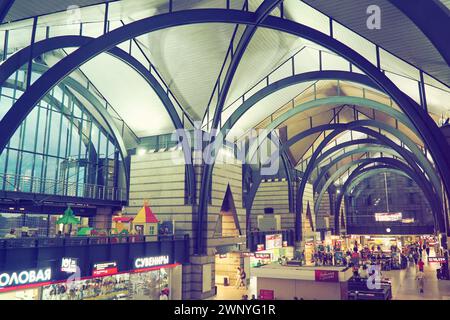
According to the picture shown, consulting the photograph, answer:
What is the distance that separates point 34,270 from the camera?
631 inches

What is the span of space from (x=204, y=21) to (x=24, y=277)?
1464 cm

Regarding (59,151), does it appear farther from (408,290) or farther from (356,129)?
(356,129)

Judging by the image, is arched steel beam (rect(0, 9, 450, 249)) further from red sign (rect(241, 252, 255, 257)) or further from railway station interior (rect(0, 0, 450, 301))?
red sign (rect(241, 252, 255, 257))

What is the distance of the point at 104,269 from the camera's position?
19219mm

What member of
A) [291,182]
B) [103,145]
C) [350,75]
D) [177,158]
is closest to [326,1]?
[350,75]

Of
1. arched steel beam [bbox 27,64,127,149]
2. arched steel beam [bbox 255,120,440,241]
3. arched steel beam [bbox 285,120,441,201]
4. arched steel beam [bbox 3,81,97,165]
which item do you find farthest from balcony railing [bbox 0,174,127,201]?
arched steel beam [bbox 285,120,441,201]

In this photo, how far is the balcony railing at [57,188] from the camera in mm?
24859

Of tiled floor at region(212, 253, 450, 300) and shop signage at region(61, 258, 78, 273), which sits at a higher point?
shop signage at region(61, 258, 78, 273)

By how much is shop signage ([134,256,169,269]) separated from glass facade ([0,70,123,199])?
9.56m

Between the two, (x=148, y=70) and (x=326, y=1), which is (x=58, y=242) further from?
(x=326, y=1)

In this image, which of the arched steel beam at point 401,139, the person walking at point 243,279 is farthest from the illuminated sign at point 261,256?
the arched steel beam at point 401,139

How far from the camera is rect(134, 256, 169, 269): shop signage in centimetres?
2143

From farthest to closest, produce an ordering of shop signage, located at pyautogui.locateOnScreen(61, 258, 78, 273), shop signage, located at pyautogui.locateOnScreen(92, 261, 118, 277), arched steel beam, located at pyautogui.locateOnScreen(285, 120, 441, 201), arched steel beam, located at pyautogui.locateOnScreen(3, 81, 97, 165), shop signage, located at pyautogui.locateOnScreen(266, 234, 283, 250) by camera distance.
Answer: shop signage, located at pyautogui.locateOnScreen(266, 234, 283, 250)
arched steel beam, located at pyautogui.locateOnScreen(285, 120, 441, 201)
arched steel beam, located at pyautogui.locateOnScreen(3, 81, 97, 165)
shop signage, located at pyautogui.locateOnScreen(92, 261, 118, 277)
shop signage, located at pyautogui.locateOnScreen(61, 258, 78, 273)
